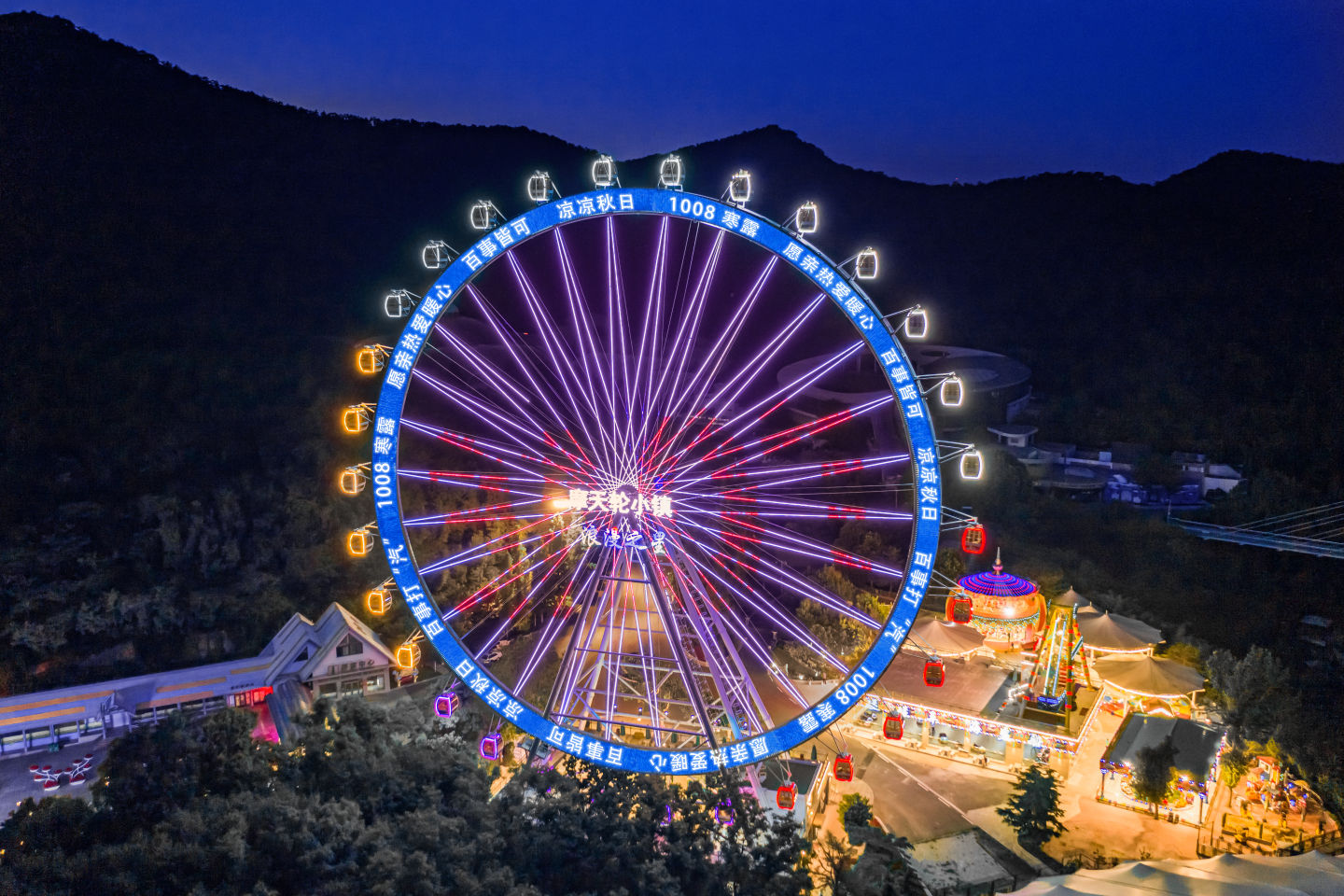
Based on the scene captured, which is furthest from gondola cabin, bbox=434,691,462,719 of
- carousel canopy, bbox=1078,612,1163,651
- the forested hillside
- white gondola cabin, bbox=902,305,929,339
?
carousel canopy, bbox=1078,612,1163,651

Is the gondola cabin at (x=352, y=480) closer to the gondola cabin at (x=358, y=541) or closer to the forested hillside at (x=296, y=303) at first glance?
the gondola cabin at (x=358, y=541)

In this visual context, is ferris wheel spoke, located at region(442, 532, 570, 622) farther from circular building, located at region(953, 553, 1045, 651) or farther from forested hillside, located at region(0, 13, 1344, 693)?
forested hillside, located at region(0, 13, 1344, 693)

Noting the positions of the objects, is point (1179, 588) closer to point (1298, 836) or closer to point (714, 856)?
point (1298, 836)

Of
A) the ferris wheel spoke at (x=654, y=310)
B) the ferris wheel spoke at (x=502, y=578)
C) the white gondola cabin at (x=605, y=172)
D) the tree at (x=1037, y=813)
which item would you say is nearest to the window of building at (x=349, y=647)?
the ferris wheel spoke at (x=502, y=578)

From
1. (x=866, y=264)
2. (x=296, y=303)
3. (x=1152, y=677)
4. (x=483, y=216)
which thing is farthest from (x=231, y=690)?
(x=296, y=303)

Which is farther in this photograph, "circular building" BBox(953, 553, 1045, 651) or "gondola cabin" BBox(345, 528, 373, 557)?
"circular building" BBox(953, 553, 1045, 651)

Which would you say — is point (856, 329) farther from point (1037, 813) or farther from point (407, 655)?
point (1037, 813)

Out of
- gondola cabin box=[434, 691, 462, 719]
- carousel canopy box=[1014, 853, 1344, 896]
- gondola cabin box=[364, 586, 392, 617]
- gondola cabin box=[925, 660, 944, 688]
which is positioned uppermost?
gondola cabin box=[925, 660, 944, 688]
